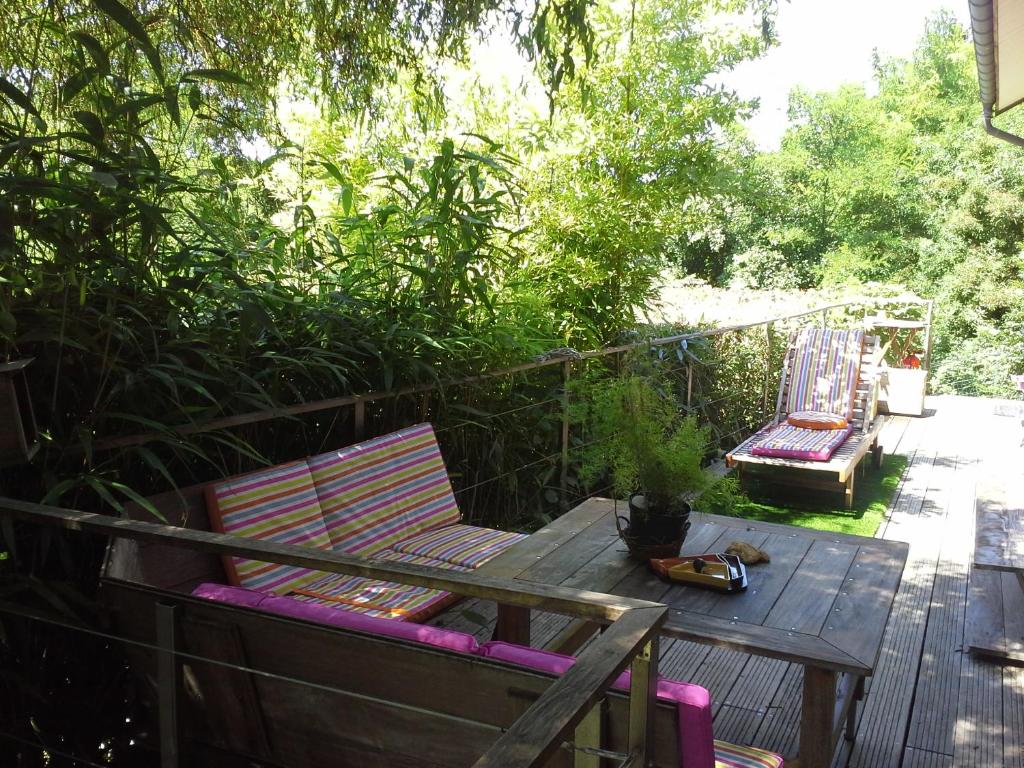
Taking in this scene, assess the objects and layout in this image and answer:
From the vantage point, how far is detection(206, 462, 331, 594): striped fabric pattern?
8.59ft

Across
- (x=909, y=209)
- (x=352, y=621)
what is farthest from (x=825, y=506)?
(x=909, y=209)

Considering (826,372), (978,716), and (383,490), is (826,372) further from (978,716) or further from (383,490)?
(383,490)

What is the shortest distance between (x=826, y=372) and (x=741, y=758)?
5.46 m

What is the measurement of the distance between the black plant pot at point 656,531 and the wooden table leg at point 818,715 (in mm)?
620

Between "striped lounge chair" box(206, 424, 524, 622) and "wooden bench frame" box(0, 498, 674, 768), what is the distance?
0.83 m

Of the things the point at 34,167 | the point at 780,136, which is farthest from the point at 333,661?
the point at 780,136

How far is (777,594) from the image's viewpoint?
243 cm

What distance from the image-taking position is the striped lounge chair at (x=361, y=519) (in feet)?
8.77

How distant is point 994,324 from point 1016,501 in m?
13.8

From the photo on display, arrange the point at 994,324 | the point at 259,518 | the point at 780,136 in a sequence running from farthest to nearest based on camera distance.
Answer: the point at 780,136 → the point at 994,324 → the point at 259,518

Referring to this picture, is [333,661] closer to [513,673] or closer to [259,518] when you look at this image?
[513,673]

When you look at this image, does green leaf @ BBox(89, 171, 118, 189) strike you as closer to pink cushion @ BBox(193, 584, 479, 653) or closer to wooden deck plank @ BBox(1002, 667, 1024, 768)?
pink cushion @ BBox(193, 584, 479, 653)

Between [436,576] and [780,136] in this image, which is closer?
[436,576]

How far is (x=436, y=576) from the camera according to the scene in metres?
1.36
